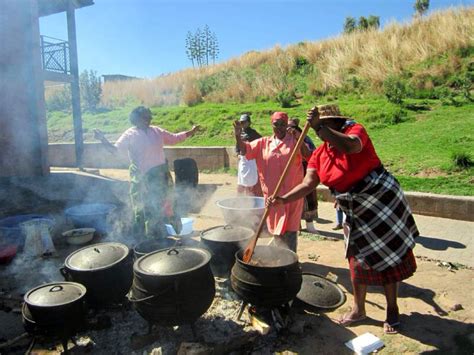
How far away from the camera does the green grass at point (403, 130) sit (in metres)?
7.38

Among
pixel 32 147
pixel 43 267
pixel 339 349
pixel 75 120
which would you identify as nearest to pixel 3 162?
pixel 32 147

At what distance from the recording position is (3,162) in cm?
918

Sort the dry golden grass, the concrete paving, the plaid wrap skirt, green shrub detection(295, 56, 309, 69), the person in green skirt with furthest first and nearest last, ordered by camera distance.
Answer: green shrub detection(295, 56, 309, 69) → the dry golden grass → the concrete paving → the person in green skirt → the plaid wrap skirt

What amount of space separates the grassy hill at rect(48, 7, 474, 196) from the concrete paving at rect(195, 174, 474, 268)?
0.85 metres

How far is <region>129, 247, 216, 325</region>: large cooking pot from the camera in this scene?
2908 mm

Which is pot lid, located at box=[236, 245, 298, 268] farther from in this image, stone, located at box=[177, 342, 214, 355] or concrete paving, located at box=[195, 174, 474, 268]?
concrete paving, located at box=[195, 174, 474, 268]

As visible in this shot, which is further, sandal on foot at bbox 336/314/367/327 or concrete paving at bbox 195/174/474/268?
concrete paving at bbox 195/174/474/268

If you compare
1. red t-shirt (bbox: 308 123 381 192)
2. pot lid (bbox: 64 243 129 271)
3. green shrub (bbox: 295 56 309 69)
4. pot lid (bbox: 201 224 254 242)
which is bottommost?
pot lid (bbox: 64 243 129 271)

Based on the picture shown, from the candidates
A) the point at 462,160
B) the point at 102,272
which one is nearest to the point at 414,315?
the point at 102,272

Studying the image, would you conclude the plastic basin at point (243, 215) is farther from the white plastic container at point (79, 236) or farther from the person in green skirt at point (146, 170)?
the white plastic container at point (79, 236)

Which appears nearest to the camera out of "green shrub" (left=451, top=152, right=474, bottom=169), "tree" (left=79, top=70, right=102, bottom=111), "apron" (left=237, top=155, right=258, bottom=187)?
"apron" (left=237, top=155, right=258, bottom=187)

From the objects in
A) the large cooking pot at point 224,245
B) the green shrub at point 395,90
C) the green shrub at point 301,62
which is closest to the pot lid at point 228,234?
the large cooking pot at point 224,245

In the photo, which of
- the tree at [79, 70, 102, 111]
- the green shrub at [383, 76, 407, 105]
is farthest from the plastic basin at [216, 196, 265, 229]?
the tree at [79, 70, 102, 111]

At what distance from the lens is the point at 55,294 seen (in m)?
3.04
